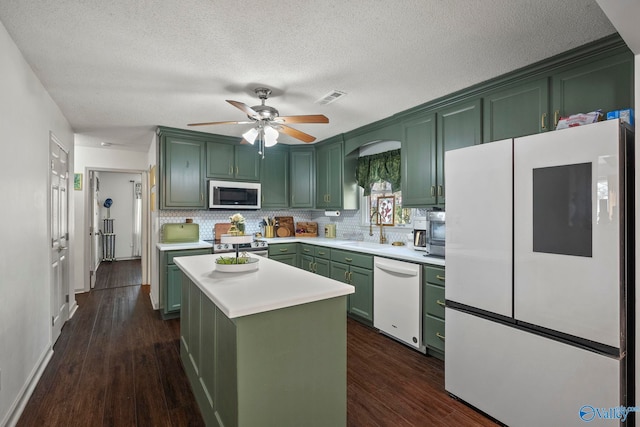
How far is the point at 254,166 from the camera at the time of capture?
466 cm

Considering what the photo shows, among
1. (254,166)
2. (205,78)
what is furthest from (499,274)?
(254,166)

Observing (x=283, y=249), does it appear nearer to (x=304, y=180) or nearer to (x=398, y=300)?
(x=304, y=180)

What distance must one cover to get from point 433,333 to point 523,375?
96 centimetres

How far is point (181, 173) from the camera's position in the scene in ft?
13.3

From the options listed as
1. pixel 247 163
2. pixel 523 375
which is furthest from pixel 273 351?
pixel 247 163

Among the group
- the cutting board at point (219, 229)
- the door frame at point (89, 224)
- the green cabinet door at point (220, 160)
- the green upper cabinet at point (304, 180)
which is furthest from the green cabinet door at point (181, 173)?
the door frame at point (89, 224)

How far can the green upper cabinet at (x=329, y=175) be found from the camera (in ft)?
14.6

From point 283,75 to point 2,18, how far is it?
5.36ft

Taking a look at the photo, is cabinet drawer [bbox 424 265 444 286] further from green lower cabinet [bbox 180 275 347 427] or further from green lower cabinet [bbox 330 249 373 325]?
green lower cabinet [bbox 180 275 347 427]

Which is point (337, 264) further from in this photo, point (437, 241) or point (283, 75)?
point (283, 75)

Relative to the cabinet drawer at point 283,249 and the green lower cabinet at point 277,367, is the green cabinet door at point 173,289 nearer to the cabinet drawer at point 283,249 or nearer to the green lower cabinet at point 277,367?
the cabinet drawer at point 283,249

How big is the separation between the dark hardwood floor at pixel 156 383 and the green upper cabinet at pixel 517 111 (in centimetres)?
204

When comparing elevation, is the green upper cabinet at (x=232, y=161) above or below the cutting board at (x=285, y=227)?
above

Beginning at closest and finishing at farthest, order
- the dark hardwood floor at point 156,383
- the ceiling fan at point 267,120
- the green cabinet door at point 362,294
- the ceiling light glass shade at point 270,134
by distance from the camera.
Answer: the dark hardwood floor at point 156,383, the ceiling fan at point 267,120, the ceiling light glass shade at point 270,134, the green cabinet door at point 362,294
